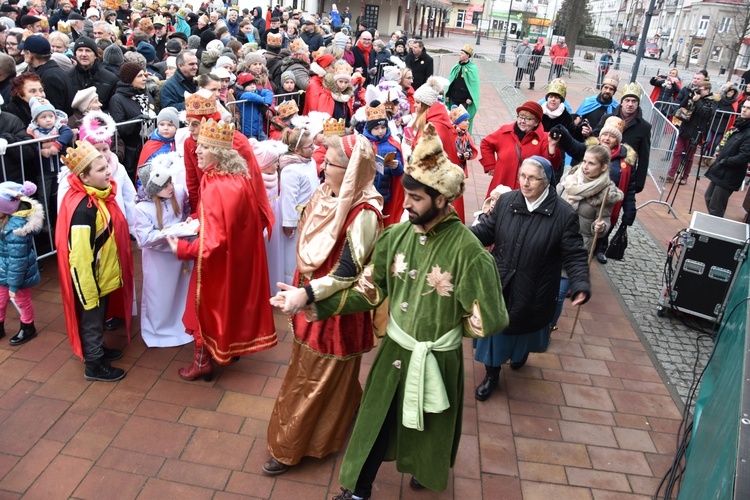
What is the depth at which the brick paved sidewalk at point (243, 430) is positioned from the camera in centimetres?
346

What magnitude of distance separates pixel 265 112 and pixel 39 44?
2.68 meters

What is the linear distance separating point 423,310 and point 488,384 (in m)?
1.93

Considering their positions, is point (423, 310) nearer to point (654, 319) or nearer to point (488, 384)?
point (488, 384)

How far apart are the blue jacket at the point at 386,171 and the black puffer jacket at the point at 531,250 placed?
136cm

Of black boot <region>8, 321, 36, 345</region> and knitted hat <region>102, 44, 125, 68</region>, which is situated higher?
knitted hat <region>102, 44, 125, 68</region>

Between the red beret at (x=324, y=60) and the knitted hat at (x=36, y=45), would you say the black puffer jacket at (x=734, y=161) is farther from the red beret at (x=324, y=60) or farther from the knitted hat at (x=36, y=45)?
the knitted hat at (x=36, y=45)

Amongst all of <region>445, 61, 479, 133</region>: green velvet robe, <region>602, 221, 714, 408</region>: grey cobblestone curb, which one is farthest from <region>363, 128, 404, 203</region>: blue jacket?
<region>445, 61, 479, 133</region>: green velvet robe

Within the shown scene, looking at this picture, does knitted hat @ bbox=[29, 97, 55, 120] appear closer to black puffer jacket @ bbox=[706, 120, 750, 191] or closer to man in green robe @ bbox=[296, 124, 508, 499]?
man in green robe @ bbox=[296, 124, 508, 499]

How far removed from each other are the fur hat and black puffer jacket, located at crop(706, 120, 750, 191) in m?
7.71

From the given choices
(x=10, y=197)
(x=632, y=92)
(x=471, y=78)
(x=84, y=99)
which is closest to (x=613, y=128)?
(x=632, y=92)

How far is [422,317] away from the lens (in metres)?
2.91

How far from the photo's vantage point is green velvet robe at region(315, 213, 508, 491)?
9.12 feet

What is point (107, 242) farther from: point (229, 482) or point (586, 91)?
point (586, 91)

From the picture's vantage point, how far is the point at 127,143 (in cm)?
629
